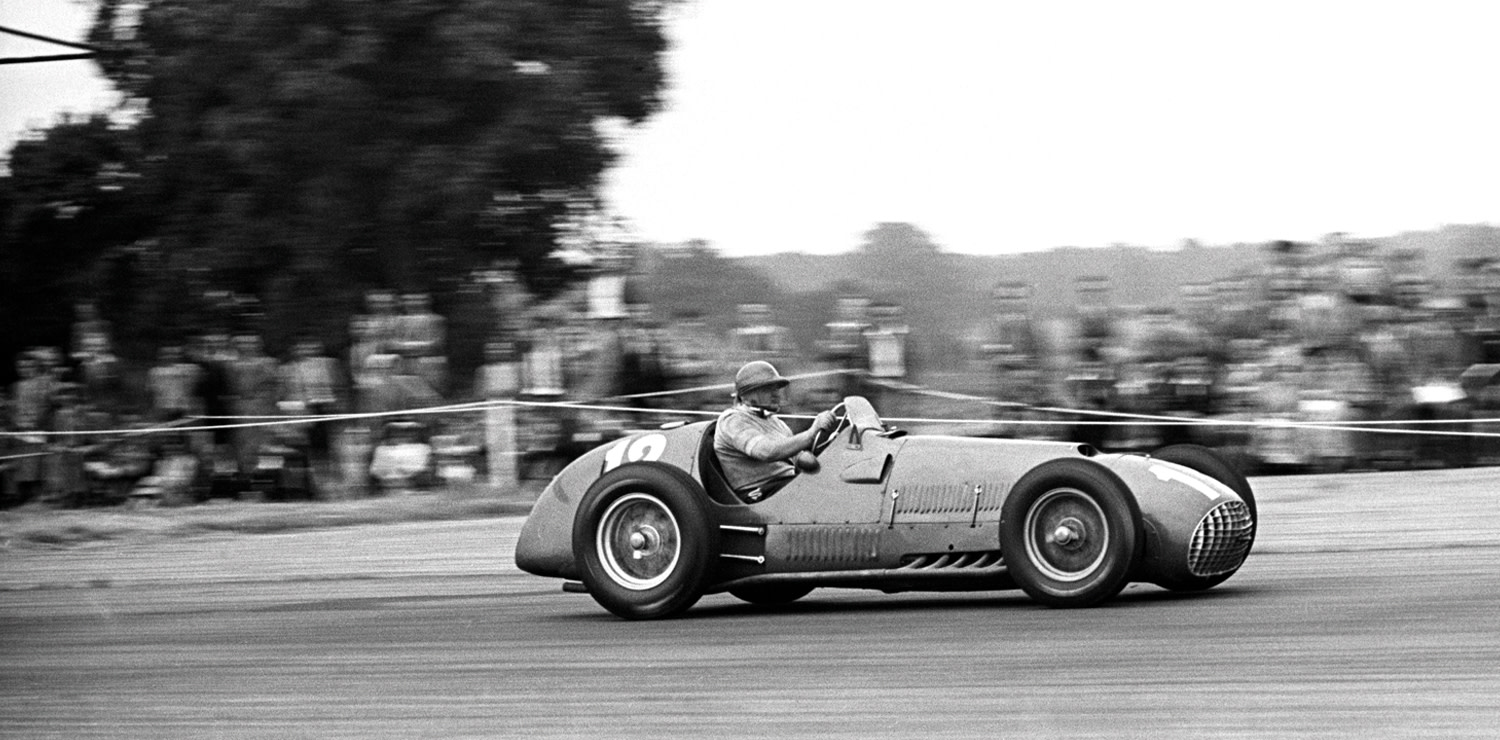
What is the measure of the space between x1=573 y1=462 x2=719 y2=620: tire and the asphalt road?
0.13 metres

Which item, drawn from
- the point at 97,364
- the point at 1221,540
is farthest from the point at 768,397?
the point at 97,364

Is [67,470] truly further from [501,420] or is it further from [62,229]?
[62,229]

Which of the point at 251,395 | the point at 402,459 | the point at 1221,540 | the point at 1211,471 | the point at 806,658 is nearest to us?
the point at 806,658

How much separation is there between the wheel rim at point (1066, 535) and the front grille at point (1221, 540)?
0.38 meters

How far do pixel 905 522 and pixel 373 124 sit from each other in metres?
9.57

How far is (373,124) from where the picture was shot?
15875mm

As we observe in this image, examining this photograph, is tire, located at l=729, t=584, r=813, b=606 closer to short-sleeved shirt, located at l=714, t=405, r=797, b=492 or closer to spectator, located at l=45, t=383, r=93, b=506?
short-sleeved shirt, located at l=714, t=405, r=797, b=492

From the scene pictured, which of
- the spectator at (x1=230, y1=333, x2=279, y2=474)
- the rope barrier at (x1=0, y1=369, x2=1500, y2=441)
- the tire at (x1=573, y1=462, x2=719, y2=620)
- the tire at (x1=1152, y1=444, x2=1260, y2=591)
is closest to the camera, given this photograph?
the tire at (x1=1152, y1=444, x2=1260, y2=591)

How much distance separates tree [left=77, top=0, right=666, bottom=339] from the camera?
1545cm

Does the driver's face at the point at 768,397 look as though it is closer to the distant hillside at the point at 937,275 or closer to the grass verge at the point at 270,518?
the grass verge at the point at 270,518

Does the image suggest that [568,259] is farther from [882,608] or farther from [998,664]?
[998,664]

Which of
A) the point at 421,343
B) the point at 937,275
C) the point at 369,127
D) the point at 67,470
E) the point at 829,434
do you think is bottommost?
the point at 67,470

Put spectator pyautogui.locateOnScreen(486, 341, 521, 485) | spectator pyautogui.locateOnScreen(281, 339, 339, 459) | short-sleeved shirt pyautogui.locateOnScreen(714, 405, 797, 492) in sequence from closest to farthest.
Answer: short-sleeved shirt pyautogui.locateOnScreen(714, 405, 797, 492) < spectator pyautogui.locateOnScreen(486, 341, 521, 485) < spectator pyautogui.locateOnScreen(281, 339, 339, 459)

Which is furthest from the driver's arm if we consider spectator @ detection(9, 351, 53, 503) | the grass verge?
spectator @ detection(9, 351, 53, 503)
